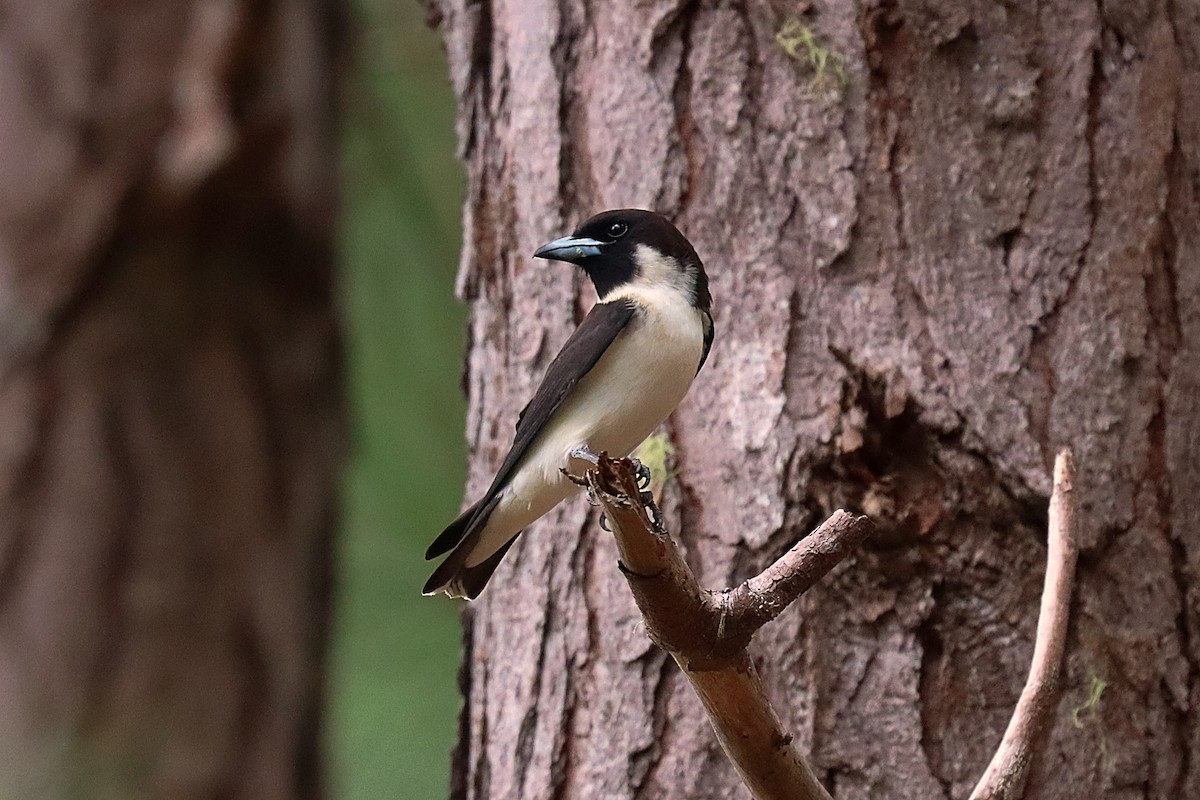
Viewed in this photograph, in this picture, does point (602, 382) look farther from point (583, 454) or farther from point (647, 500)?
point (647, 500)

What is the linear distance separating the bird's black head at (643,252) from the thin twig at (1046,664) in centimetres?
73

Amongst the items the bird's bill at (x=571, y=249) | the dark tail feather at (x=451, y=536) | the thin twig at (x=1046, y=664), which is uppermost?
the bird's bill at (x=571, y=249)

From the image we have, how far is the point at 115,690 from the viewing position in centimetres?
450

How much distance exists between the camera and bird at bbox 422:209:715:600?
2.33 metres

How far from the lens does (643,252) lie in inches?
99.7

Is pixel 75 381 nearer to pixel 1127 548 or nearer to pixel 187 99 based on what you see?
pixel 187 99

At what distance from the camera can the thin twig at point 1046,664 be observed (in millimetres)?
2018

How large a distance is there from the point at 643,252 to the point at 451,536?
64 centimetres

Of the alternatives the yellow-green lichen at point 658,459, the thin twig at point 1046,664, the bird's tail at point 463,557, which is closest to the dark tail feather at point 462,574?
the bird's tail at point 463,557

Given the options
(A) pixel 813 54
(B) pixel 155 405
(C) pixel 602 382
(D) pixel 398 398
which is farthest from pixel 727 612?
(D) pixel 398 398

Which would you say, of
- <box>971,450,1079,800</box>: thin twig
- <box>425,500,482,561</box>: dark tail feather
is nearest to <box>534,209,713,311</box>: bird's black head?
<box>425,500,482,561</box>: dark tail feather

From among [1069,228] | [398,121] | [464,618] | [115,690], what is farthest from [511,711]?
[398,121]

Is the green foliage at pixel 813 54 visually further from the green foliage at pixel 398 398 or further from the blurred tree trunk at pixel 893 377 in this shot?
the green foliage at pixel 398 398

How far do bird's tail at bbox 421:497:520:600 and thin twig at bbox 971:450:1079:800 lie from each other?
2.88 ft
